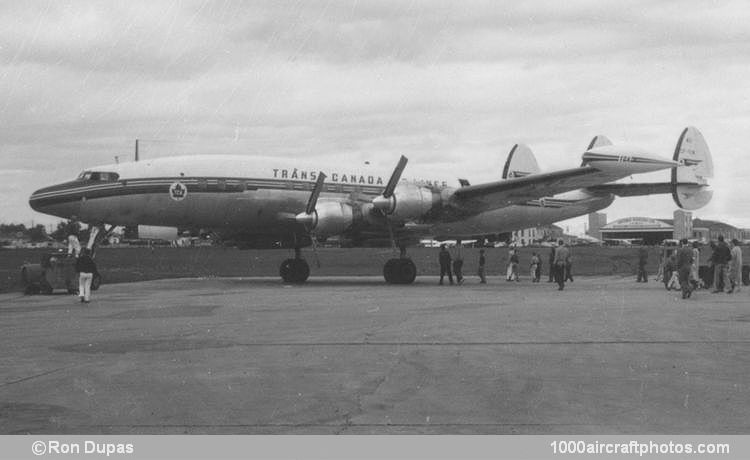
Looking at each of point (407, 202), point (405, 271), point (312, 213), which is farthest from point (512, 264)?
point (312, 213)

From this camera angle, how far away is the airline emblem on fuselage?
23.4m

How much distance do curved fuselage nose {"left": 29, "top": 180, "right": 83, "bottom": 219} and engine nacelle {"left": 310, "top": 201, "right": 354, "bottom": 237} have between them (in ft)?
23.2

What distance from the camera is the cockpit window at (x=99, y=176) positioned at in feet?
75.4

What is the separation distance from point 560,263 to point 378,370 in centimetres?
1660

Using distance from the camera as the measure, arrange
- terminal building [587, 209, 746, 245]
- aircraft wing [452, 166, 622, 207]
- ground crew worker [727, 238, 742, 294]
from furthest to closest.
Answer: terminal building [587, 209, 746, 245] < aircraft wing [452, 166, 622, 207] < ground crew worker [727, 238, 742, 294]

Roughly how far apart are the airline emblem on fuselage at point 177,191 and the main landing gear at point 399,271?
23.7 feet

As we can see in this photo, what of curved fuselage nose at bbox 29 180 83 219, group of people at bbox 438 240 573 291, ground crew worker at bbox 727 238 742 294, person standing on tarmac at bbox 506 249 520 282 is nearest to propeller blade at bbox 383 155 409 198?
group of people at bbox 438 240 573 291

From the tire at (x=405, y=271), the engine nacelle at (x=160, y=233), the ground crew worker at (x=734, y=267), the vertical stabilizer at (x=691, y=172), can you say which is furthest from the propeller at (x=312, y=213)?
the vertical stabilizer at (x=691, y=172)

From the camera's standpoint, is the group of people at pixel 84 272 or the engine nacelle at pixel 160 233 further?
the engine nacelle at pixel 160 233

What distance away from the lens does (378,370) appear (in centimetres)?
883

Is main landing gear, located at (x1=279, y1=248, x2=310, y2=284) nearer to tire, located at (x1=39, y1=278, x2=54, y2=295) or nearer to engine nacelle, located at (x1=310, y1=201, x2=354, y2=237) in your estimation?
engine nacelle, located at (x1=310, y1=201, x2=354, y2=237)

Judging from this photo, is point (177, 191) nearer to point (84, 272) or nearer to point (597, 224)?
point (84, 272)

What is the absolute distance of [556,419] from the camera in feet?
21.2

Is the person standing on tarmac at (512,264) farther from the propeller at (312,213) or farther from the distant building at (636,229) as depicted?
the distant building at (636,229)
